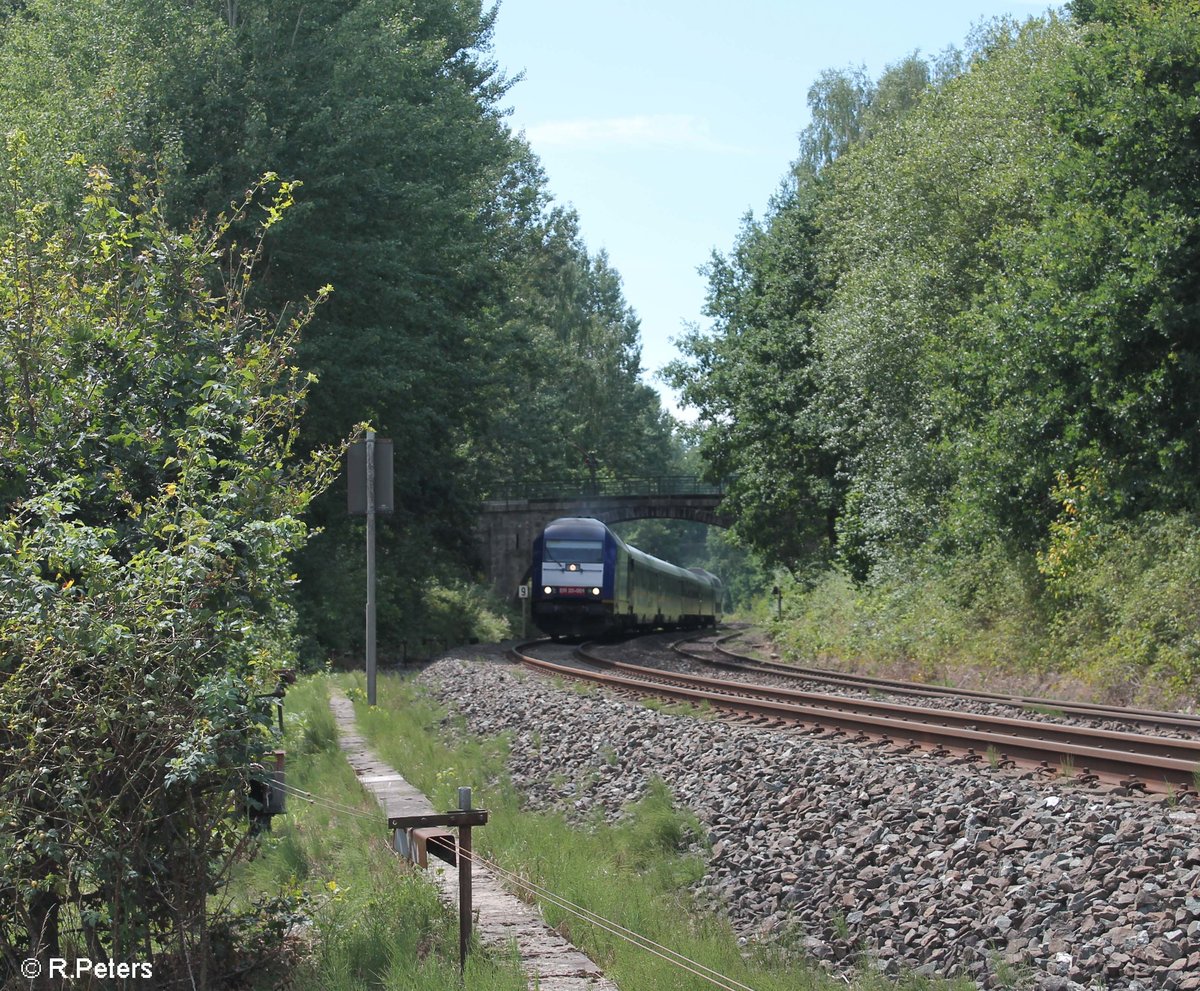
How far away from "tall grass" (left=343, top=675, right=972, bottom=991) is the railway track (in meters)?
2.30

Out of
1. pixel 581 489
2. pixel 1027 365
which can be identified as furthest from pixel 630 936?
pixel 581 489

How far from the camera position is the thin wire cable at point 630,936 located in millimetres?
6195

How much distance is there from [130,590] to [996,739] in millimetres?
7001

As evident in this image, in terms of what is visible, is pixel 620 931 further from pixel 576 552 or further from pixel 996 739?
pixel 576 552

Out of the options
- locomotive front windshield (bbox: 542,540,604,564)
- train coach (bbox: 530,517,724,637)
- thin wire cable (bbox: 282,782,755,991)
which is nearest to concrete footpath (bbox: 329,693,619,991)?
thin wire cable (bbox: 282,782,755,991)

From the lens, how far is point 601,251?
80.3 m

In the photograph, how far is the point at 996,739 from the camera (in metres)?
10.1

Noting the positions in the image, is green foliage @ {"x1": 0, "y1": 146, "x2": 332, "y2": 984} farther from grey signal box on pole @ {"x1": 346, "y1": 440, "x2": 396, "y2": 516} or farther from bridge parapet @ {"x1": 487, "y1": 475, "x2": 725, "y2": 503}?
bridge parapet @ {"x1": 487, "y1": 475, "x2": 725, "y2": 503}

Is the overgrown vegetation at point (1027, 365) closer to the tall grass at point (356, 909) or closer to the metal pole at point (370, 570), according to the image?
the metal pole at point (370, 570)

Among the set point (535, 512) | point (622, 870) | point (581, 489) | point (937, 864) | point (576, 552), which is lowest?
point (622, 870)

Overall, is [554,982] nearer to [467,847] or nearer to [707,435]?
[467,847]

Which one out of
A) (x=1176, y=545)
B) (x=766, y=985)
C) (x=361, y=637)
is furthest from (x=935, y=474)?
(x=766, y=985)

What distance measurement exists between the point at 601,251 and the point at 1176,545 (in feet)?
212

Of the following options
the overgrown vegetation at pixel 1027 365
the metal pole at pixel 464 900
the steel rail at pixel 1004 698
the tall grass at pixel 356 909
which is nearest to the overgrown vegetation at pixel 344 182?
the steel rail at pixel 1004 698
